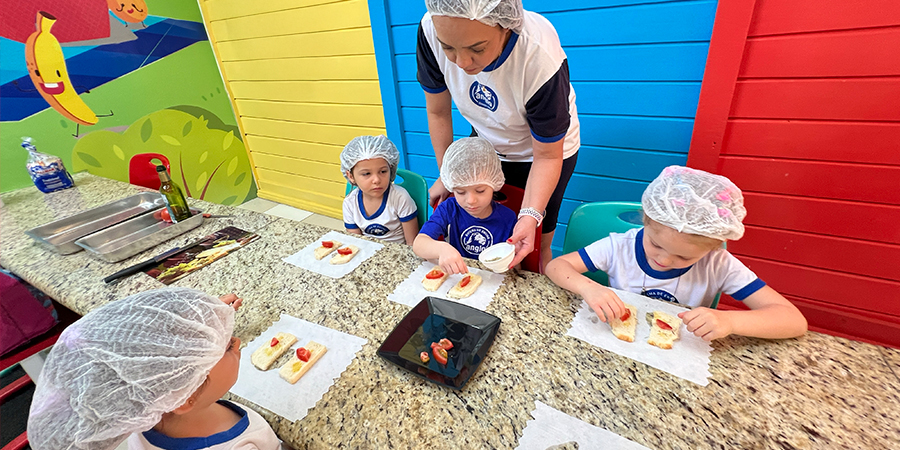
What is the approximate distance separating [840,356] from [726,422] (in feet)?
1.18

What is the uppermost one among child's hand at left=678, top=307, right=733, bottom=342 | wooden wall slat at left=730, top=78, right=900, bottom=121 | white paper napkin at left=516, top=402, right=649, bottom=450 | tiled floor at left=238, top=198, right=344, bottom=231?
wooden wall slat at left=730, top=78, right=900, bottom=121

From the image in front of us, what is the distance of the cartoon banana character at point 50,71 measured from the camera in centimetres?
249

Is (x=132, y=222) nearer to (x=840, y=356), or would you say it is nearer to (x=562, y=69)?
(x=562, y=69)

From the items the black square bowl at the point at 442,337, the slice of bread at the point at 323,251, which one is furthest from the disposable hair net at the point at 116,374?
the slice of bread at the point at 323,251

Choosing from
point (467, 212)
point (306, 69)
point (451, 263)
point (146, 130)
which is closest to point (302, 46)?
point (306, 69)

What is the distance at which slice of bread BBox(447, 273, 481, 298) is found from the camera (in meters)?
1.07

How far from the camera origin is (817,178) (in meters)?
1.68

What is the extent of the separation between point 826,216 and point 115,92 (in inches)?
187

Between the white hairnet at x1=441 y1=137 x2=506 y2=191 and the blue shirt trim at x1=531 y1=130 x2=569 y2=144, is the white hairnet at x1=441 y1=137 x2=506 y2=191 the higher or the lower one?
the lower one

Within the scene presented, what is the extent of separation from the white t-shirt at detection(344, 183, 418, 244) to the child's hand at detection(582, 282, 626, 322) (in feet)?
3.27

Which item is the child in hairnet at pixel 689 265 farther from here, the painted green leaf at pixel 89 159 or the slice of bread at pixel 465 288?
the painted green leaf at pixel 89 159

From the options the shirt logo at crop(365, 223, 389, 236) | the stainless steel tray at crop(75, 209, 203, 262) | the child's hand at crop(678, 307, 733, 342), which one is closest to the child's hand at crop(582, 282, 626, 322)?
the child's hand at crop(678, 307, 733, 342)

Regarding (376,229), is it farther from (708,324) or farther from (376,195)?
(708,324)

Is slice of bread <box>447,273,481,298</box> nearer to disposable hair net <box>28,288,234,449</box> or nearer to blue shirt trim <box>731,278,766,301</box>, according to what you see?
disposable hair net <box>28,288,234,449</box>
